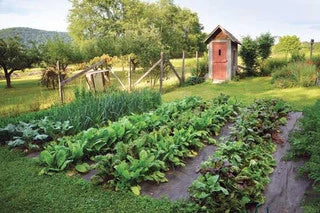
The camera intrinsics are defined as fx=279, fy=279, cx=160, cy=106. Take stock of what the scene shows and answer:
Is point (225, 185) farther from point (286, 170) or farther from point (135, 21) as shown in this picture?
point (135, 21)

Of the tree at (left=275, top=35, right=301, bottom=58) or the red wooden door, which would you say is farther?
the tree at (left=275, top=35, right=301, bottom=58)

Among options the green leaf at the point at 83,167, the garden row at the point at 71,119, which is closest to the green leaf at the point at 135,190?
the green leaf at the point at 83,167

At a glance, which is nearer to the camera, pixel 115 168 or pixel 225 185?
pixel 225 185

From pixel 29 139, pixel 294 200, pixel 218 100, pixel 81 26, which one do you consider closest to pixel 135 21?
pixel 81 26

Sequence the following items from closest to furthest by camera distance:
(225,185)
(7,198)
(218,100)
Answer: (225,185)
(7,198)
(218,100)

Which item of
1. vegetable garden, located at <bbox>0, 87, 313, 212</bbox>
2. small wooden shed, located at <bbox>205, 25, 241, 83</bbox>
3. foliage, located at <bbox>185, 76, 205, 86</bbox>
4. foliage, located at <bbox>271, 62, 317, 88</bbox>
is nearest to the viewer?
vegetable garden, located at <bbox>0, 87, 313, 212</bbox>

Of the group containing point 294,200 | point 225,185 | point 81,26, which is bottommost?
point 294,200

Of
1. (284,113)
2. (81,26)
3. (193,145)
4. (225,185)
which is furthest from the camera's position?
(81,26)

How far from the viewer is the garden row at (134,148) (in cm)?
412

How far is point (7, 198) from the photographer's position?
3.84m

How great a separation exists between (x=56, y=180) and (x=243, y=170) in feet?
9.20

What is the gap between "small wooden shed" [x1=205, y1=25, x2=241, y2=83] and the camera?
54.1 ft

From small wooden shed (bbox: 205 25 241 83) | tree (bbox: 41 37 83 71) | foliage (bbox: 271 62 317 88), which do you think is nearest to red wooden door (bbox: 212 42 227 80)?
small wooden shed (bbox: 205 25 241 83)

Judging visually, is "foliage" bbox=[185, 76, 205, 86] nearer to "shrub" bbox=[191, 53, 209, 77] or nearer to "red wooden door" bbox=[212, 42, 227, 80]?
"shrub" bbox=[191, 53, 209, 77]
